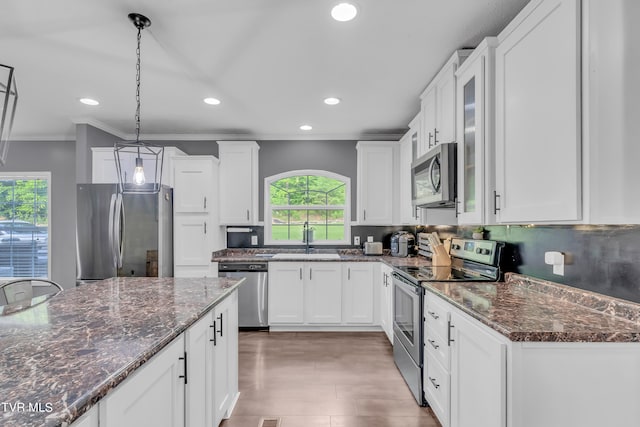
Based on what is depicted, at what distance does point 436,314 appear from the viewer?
2.01 meters

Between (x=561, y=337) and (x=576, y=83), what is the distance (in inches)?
38.7

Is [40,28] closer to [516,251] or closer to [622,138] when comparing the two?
[622,138]

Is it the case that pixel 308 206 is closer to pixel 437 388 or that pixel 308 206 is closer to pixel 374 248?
pixel 374 248

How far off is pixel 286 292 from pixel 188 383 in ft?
8.11

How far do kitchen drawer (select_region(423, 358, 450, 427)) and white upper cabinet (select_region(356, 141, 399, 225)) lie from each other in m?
2.26

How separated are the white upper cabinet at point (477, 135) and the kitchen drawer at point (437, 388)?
3.10 feet

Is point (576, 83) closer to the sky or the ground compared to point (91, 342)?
closer to the sky

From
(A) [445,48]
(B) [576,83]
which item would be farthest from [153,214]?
(B) [576,83]

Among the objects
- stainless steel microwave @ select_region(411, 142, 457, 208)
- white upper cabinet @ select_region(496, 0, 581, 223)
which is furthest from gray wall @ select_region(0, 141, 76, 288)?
white upper cabinet @ select_region(496, 0, 581, 223)

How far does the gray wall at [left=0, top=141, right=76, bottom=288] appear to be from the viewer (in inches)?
179

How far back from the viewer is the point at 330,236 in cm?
461

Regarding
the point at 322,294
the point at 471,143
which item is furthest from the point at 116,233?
the point at 471,143

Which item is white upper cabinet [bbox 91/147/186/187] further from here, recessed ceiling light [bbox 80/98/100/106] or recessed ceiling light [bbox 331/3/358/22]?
recessed ceiling light [bbox 331/3/358/22]

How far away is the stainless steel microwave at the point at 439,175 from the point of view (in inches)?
89.4
